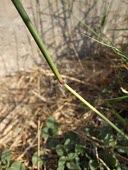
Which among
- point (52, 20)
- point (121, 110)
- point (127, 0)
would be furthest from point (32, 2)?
point (121, 110)

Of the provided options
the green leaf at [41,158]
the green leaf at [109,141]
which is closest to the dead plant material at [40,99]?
the green leaf at [41,158]

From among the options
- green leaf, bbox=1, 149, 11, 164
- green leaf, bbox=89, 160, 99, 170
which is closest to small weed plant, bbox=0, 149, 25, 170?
green leaf, bbox=1, 149, 11, 164

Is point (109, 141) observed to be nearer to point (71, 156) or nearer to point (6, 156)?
point (71, 156)

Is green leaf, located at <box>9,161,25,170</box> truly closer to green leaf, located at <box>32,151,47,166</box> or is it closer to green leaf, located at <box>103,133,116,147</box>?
green leaf, located at <box>32,151,47,166</box>

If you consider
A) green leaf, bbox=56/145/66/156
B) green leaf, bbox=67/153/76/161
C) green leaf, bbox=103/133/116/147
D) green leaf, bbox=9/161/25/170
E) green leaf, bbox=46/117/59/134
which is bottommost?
green leaf, bbox=9/161/25/170

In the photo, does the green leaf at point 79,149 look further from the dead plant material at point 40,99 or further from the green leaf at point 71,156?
the dead plant material at point 40,99

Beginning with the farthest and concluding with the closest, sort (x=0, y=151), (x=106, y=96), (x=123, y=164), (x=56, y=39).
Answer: (x=56, y=39)
(x=106, y=96)
(x=0, y=151)
(x=123, y=164)

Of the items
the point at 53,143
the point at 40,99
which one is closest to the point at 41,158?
the point at 53,143

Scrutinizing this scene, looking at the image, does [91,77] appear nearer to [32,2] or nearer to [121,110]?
[121,110]
